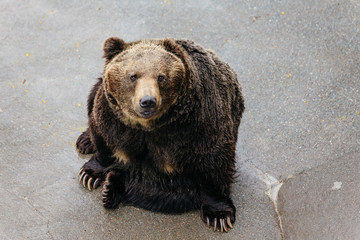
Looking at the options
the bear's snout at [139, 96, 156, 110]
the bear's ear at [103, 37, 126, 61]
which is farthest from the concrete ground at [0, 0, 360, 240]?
the bear's ear at [103, 37, 126, 61]

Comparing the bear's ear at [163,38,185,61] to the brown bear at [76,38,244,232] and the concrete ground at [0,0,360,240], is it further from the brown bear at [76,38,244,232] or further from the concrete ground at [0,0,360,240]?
the concrete ground at [0,0,360,240]

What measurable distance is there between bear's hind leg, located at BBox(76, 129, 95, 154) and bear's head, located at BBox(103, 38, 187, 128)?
1060 mm

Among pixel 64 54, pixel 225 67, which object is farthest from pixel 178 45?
pixel 64 54

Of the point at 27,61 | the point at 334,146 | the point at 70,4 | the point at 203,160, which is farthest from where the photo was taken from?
the point at 70,4

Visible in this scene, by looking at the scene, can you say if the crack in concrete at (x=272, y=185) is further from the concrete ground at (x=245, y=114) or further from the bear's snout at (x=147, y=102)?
the bear's snout at (x=147, y=102)

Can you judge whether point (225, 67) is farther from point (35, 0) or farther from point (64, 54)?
point (35, 0)

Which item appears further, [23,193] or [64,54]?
[64,54]

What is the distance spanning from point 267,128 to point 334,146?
2.15 ft

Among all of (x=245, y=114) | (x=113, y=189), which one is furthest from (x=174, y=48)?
(x=245, y=114)

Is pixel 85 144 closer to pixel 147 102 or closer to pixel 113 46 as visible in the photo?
pixel 113 46

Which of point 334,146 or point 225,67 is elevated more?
point 225,67

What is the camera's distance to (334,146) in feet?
14.9

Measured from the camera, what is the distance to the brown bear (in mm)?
3381

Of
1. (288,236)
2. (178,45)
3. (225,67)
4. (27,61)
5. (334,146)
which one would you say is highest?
(178,45)
